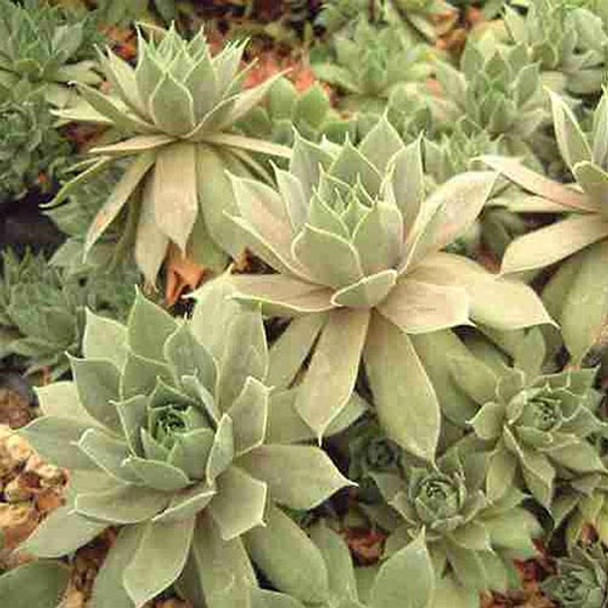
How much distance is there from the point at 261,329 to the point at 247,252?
0.67m

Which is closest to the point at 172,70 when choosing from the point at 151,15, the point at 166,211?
the point at 166,211

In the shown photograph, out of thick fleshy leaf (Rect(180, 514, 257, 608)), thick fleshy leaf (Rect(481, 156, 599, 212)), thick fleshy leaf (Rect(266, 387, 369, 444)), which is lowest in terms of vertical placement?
thick fleshy leaf (Rect(180, 514, 257, 608))

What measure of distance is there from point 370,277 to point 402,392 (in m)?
0.21

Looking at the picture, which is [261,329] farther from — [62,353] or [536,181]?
[62,353]

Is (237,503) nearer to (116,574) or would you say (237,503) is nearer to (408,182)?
(116,574)

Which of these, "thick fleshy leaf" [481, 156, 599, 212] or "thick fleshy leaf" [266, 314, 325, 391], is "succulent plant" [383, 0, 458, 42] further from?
"thick fleshy leaf" [266, 314, 325, 391]

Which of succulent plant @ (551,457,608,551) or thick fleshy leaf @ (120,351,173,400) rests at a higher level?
thick fleshy leaf @ (120,351,173,400)

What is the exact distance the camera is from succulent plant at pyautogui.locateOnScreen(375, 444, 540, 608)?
1985 millimetres

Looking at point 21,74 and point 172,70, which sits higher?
point 172,70

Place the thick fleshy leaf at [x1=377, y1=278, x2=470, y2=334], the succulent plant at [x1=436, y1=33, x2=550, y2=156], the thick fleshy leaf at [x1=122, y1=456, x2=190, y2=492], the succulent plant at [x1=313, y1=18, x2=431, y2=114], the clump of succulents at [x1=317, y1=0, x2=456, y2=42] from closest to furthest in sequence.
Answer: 1. the thick fleshy leaf at [x1=122, y1=456, x2=190, y2=492]
2. the thick fleshy leaf at [x1=377, y1=278, x2=470, y2=334]
3. the succulent plant at [x1=436, y1=33, x2=550, y2=156]
4. the succulent plant at [x1=313, y1=18, x2=431, y2=114]
5. the clump of succulents at [x1=317, y1=0, x2=456, y2=42]

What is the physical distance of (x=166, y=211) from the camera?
2303 mm

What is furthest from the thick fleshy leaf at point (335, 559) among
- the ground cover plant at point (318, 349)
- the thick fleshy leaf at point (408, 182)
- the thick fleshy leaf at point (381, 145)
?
the thick fleshy leaf at point (381, 145)

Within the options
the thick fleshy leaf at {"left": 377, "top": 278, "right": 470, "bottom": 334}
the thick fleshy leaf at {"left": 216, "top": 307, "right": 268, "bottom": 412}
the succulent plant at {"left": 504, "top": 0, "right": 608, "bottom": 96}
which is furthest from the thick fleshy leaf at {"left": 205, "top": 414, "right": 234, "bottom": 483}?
the succulent plant at {"left": 504, "top": 0, "right": 608, "bottom": 96}

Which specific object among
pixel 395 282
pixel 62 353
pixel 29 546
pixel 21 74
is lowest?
pixel 62 353
